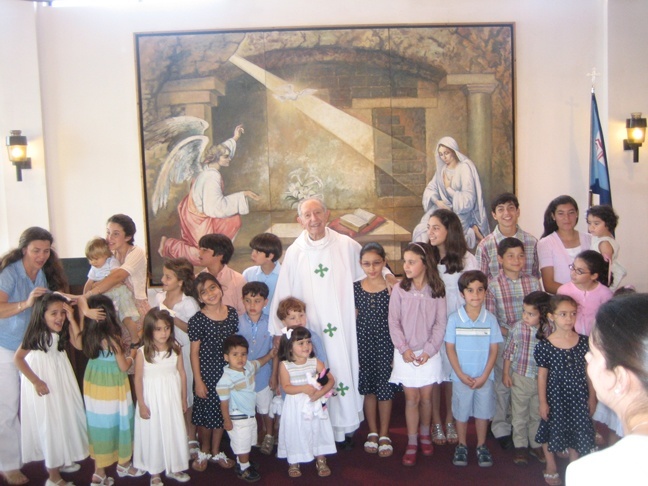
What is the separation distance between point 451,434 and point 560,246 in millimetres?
1697

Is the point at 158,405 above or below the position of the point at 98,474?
above

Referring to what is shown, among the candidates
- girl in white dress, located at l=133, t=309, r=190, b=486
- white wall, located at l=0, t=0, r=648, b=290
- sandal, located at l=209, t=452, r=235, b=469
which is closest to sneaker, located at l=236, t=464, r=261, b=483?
sandal, located at l=209, t=452, r=235, b=469

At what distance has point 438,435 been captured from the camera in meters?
4.64

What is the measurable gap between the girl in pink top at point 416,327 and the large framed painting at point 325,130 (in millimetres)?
2773

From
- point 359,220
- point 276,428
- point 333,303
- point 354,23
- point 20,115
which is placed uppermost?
point 354,23

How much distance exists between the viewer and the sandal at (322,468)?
4191mm

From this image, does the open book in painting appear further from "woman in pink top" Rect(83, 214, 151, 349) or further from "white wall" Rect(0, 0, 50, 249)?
"white wall" Rect(0, 0, 50, 249)

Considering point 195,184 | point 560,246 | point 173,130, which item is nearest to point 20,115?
point 173,130

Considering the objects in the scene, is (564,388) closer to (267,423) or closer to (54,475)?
(267,423)

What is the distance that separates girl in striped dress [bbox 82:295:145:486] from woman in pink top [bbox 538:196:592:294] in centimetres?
321

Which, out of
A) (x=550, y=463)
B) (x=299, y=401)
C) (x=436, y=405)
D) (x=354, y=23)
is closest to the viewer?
(x=550, y=463)

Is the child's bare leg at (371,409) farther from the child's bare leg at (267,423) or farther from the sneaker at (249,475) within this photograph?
the sneaker at (249,475)

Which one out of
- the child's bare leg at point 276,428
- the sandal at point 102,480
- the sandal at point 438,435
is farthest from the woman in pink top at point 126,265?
the sandal at point 438,435

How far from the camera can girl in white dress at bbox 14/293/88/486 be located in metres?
3.98
